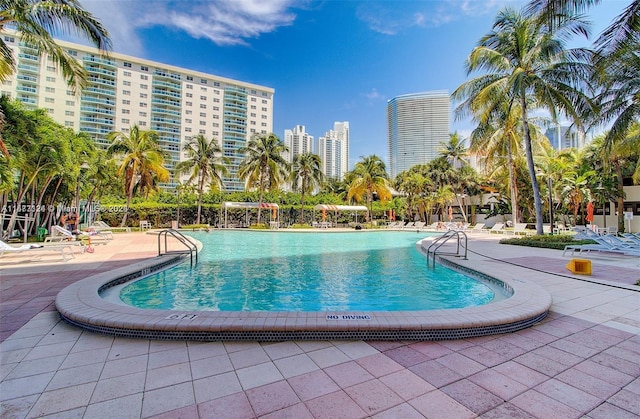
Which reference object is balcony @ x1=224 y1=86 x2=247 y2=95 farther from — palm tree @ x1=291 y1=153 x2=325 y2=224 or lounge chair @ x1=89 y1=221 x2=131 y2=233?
lounge chair @ x1=89 y1=221 x2=131 y2=233

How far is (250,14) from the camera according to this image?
1504 centimetres

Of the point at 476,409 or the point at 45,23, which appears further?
the point at 45,23

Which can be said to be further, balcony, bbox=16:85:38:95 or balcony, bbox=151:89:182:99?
balcony, bbox=151:89:182:99

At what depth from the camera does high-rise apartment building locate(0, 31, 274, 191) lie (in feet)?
185

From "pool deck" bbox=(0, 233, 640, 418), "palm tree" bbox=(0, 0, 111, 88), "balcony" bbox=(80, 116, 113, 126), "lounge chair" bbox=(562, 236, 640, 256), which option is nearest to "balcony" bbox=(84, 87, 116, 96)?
"balcony" bbox=(80, 116, 113, 126)

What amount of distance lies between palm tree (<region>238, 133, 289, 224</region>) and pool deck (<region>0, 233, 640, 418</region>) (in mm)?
21701

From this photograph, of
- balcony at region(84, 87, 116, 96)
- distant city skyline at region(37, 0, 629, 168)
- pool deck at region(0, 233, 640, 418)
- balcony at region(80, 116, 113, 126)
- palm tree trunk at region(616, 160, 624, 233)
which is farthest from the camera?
balcony at region(84, 87, 116, 96)

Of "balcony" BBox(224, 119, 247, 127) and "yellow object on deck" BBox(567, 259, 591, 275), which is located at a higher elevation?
"balcony" BBox(224, 119, 247, 127)

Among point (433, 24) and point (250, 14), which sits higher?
point (250, 14)

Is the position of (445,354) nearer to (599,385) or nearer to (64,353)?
(599,385)

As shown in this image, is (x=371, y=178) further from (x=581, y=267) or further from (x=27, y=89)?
(x=27, y=89)

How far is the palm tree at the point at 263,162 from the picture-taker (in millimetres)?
25156

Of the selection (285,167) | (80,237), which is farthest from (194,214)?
(80,237)

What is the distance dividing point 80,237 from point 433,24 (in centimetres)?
1777
